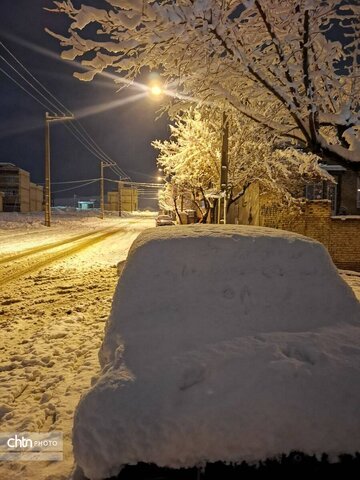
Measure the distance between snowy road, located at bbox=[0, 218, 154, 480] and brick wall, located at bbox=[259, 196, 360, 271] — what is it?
7414 mm

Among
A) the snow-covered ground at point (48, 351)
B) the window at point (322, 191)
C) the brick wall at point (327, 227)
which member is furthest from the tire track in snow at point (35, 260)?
the window at point (322, 191)

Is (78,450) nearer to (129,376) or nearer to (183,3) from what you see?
(129,376)

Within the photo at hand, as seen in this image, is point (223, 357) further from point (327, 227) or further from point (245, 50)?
point (327, 227)

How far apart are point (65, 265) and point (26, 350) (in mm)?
7469

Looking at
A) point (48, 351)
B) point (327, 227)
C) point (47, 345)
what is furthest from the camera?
point (327, 227)

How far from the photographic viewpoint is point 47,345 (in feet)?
17.8

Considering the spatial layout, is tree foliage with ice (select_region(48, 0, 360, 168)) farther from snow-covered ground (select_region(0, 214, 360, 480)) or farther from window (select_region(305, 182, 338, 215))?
window (select_region(305, 182, 338, 215))

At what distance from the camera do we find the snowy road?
11.4 feet

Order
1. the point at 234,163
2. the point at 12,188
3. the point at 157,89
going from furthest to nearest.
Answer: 1. the point at 12,188
2. the point at 234,163
3. the point at 157,89

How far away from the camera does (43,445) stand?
3.17 metres

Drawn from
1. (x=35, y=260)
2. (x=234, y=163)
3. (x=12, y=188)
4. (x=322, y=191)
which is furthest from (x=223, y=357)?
(x=12, y=188)

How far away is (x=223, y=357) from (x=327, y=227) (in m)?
13.3

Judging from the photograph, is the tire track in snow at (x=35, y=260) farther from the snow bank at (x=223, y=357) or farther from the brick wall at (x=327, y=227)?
the brick wall at (x=327, y=227)

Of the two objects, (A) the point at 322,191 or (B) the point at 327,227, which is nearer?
(B) the point at 327,227
